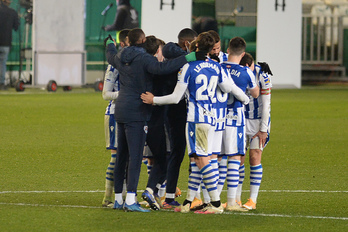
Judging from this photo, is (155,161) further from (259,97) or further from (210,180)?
(259,97)

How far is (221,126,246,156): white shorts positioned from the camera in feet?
22.5

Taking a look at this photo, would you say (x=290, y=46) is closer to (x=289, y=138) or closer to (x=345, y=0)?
(x=345, y=0)

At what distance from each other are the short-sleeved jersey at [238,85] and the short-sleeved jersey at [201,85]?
9.6 inches

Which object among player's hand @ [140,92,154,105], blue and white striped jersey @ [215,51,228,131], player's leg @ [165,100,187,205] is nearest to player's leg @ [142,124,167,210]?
player's leg @ [165,100,187,205]

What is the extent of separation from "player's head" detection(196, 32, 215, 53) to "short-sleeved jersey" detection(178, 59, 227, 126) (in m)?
0.11

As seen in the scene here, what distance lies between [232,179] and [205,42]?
1.24 m

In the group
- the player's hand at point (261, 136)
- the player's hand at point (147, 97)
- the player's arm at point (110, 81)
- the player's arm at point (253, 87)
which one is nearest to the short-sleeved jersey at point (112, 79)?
the player's arm at point (110, 81)

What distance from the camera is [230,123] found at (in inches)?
270

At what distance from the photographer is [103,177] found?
905 cm

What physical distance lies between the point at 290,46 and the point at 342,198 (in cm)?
2246

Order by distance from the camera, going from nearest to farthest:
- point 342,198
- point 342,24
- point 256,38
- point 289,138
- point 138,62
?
point 138,62, point 342,198, point 289,138, point 256,38, point 342,24

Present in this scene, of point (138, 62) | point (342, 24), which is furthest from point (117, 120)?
point (342, 24)

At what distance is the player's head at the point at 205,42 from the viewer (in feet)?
21.6

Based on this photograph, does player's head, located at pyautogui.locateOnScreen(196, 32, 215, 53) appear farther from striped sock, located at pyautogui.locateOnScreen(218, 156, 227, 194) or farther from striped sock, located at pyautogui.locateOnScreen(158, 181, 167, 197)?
striped sock, located at pyautogui.locateOnScreen(158, 181, 167, 197)
